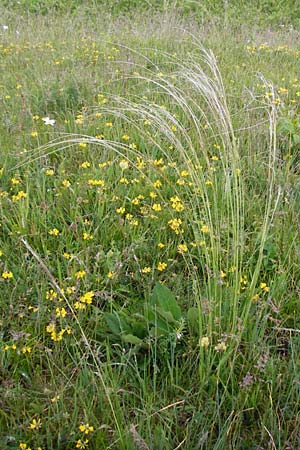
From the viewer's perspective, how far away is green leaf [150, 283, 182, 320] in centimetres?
206

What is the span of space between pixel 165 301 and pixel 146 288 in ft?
0.75

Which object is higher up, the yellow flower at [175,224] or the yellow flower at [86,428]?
the yellow flower at [175,224]

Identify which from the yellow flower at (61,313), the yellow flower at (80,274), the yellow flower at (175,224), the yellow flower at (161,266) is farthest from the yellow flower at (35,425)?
the yellow flower at (175,224)

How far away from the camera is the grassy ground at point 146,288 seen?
5.75 feet

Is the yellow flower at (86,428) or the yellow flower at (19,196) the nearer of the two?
the yellow flower at (86,428)

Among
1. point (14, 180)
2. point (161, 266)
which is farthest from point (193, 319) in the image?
point (14, 180)

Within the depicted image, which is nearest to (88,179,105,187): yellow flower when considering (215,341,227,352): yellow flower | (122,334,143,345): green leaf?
(122,334,143,345): green leaf

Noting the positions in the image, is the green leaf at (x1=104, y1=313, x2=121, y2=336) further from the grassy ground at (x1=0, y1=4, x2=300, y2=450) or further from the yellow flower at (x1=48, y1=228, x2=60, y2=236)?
the yellow flower at (x1=48, y1=228, x2=60, y2=236)

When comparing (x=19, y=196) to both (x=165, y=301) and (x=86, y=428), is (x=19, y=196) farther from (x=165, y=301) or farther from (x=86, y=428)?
(x=86, y=428)

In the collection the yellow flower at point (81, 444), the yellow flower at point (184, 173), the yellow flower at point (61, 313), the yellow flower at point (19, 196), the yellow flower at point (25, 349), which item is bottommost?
the yellow flower at point (81, 444)

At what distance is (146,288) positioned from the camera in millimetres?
2281

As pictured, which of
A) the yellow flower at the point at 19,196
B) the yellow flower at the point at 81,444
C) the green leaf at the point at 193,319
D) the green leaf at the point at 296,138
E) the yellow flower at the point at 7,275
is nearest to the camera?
the yellow flower at the point at 81,444

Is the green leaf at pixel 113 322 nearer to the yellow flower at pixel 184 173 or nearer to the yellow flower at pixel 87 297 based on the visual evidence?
the yellow flower at pixel 87 297

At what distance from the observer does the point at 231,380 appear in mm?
1834
